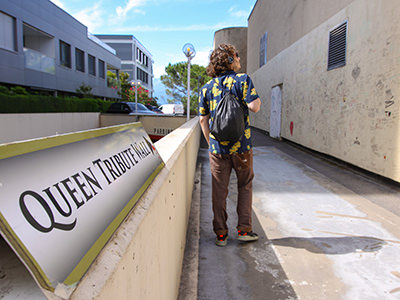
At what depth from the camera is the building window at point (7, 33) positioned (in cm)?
1717

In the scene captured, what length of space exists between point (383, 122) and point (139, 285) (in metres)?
5.72

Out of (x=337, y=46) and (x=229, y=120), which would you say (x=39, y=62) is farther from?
(x=229, y=120)

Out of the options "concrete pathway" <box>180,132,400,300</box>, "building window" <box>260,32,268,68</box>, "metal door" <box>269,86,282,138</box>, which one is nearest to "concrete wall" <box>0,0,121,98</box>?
"building window" <box>260,32,268,68</box>

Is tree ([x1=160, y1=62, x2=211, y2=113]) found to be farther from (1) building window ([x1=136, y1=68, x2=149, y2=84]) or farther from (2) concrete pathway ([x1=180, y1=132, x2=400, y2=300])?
(2) concrete pathway ([x1=180, y1=132, x2=400, y2=300])

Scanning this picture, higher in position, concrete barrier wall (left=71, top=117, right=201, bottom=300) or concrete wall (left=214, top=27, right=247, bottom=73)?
concrete wall (left=214, top=27, right=247, bottom=73)

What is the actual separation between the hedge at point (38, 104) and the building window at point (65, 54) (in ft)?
17.3

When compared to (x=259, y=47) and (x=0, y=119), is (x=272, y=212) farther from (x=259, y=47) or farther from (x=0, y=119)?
(x=259, y=47)

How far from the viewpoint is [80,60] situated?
28.8 meters

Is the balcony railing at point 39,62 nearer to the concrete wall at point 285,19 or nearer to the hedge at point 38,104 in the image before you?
the hedge at point 38,104

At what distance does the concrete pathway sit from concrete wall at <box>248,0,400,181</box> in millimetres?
857

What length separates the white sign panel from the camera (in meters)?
0.68

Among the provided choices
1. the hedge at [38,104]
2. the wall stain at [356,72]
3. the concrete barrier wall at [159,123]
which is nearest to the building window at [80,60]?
the hedge at [38,104]

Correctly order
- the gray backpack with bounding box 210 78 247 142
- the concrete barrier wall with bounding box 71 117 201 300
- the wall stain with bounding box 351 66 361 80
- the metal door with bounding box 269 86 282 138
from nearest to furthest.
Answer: the concrete barrier wall with bounding box 71 117 201 300, the gray backpack with bounding box 210 78 247 142, the wall stain with bounding box 351 66 361 80, the metal door with bounding box 269 86 282 138

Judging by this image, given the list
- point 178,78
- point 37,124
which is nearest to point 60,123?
point 37,124
